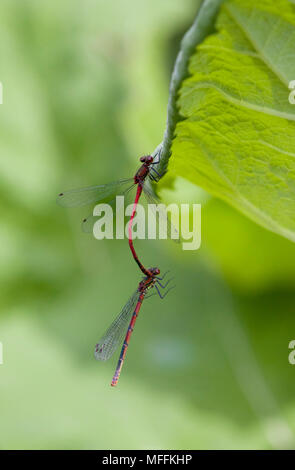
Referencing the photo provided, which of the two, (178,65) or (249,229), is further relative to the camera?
(249,229)

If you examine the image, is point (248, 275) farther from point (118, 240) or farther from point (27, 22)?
point (27, 22)

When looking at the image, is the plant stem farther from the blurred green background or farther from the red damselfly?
the red damselfly

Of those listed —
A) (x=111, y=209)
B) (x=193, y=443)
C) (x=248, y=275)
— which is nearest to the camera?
(x=193, y=443)

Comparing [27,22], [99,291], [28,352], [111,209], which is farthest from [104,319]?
[27,22]

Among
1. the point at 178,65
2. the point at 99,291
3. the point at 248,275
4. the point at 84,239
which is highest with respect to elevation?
the point at 84,239

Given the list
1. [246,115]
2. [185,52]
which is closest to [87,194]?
[246,115]

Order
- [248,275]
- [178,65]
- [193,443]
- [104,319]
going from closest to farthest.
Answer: [178,65], [193,443], [248,275], [104,319]

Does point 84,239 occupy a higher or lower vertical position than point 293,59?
higher
